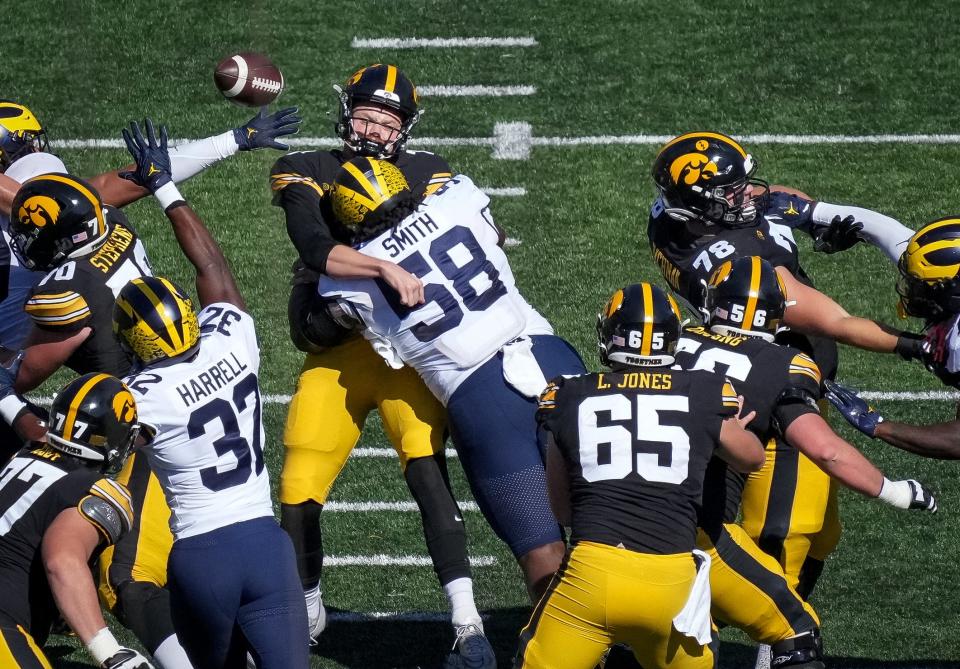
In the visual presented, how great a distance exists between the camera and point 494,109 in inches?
395

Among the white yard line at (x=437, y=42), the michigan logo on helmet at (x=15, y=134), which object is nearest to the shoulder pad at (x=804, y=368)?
the michigan logo on helmet at (x=15, y=134)

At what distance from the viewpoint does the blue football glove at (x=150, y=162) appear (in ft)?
20.0

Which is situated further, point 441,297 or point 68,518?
point 441,297

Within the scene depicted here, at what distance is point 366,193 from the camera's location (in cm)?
572

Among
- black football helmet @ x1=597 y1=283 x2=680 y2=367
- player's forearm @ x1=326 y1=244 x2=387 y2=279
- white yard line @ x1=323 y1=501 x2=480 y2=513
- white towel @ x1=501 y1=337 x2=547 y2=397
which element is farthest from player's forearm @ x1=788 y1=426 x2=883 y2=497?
white yard line @ x1=323 y1=501 x2=480 y2=513

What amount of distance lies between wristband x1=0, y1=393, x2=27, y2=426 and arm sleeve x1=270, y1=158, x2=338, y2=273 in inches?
51.4

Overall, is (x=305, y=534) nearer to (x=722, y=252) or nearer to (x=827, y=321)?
(x=722, y=252)

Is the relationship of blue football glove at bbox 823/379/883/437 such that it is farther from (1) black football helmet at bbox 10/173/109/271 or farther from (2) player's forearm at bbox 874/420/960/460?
(1) black football helmet at bbox 10/173/109/271

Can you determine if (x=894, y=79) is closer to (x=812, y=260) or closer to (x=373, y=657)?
(x=812, y=260)

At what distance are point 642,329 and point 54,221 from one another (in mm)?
2447

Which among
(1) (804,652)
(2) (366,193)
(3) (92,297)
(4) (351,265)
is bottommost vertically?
(1) (804,652)

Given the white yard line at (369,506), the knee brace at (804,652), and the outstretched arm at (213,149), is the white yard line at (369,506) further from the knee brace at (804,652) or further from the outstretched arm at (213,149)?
the knee brace at (804,652)

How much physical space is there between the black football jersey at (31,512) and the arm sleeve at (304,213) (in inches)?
53.3

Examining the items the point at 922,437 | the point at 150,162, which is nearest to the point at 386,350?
the point at 150,162
